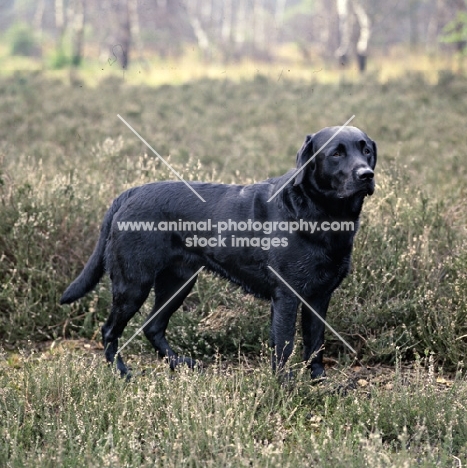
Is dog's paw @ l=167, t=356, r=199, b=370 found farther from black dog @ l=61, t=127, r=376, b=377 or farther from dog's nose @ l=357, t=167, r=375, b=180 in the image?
dog's nose @ l=357, t=167, r=375, b=180

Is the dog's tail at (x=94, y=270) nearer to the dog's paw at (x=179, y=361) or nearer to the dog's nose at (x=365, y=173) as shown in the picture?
the dog's paw at (x=179, y=361)

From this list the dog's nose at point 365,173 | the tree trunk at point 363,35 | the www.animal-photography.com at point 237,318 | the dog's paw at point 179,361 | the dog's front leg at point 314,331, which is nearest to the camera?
the www.animal-photography.com at point 237,318

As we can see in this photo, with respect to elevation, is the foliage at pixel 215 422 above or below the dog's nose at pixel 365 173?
below

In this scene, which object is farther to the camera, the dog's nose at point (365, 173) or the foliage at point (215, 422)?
the dog's nose at point (365, 173)

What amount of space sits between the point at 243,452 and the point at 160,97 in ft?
41.3

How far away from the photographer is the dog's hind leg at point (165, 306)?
4207 mm

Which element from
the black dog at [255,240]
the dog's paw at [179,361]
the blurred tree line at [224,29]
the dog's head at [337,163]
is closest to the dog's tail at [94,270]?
the black dog at [255,240]

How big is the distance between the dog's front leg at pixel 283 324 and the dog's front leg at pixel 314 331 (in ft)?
0.57

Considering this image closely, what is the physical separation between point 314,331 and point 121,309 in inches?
46.3

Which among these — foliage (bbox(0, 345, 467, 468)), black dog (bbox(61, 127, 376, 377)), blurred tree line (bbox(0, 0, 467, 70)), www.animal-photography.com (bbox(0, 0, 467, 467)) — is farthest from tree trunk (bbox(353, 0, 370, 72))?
foliage (bbox(0, 345, 467, 468))

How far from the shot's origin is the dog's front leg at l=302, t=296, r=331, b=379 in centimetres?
379

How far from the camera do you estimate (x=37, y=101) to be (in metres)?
13.4

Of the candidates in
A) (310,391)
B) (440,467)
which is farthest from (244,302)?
(440,467)

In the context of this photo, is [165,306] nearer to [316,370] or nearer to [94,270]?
[94,270]
